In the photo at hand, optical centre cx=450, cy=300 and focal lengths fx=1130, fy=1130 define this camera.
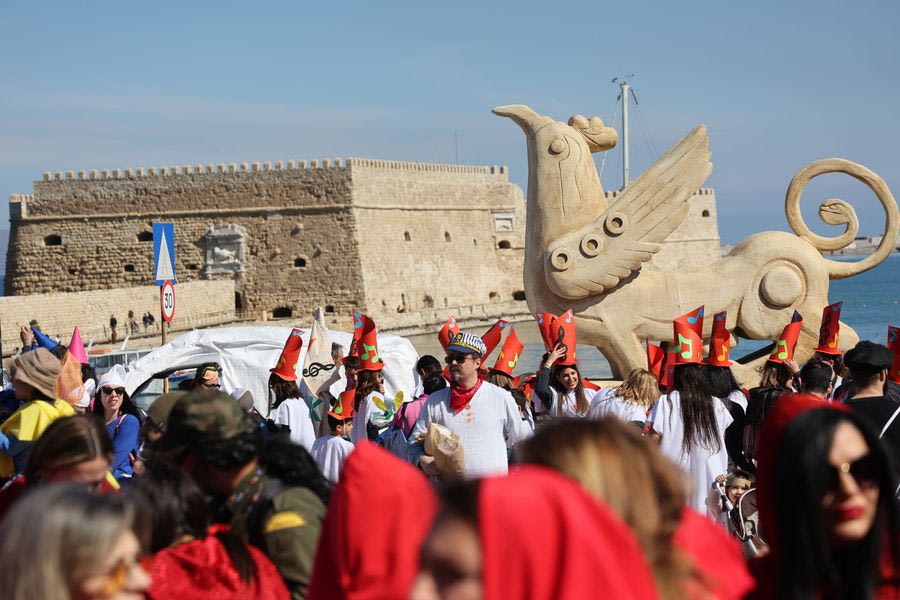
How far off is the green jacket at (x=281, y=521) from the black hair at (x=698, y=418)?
2.50m

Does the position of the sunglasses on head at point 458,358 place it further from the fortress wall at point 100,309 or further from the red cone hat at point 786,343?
the fortress wall at point 100,309

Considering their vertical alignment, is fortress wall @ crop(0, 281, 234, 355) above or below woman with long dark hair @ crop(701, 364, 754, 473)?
above

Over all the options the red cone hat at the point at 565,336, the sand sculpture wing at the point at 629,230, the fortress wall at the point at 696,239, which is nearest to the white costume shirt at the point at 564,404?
the red cone hat at the point at 565,336

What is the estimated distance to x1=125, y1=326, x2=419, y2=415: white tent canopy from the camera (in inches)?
390

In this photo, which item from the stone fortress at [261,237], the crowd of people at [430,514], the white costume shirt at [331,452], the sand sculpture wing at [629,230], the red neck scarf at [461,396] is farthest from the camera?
the stone fortress at [261,237]

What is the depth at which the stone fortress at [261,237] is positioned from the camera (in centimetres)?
3628

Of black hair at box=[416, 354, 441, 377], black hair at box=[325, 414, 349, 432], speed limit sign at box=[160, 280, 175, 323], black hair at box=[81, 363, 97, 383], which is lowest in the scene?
black hair at box=[325, 414, 349, 432]

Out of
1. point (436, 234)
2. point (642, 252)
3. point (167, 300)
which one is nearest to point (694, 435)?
point (642, 252)

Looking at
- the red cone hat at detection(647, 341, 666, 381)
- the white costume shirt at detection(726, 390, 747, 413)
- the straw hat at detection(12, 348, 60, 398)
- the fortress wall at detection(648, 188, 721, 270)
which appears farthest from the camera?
the fortress wall at detection(648, 188, 721, 270)

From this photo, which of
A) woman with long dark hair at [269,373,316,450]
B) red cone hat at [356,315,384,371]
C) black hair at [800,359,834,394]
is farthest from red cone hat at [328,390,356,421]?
black hair at [800,359,834,394]

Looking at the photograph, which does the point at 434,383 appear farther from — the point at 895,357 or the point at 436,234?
the point at 436,234

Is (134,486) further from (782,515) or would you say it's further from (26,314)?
(26,314)

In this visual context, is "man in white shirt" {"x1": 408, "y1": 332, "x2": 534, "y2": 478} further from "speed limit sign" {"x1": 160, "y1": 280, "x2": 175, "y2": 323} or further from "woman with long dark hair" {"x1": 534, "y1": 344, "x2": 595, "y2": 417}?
"speed limit sign" {"x1": 160, "y1": 280, "x2": 175, "y2": 323}

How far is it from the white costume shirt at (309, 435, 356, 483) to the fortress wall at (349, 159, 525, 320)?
30.2 m
